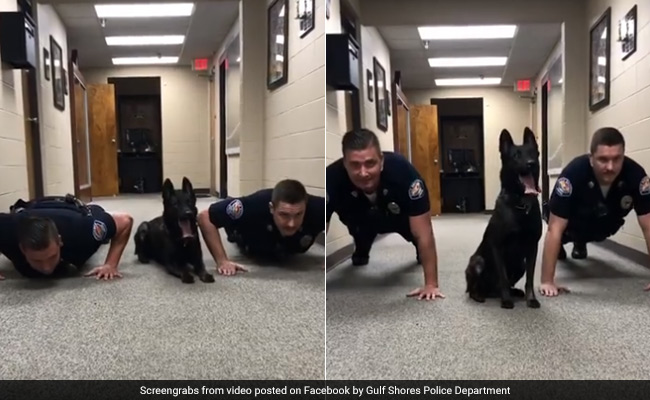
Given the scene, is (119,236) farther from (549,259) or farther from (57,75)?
(549,259)

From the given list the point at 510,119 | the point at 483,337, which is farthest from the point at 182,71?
the point at 483,337

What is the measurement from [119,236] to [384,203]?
2.72 ft

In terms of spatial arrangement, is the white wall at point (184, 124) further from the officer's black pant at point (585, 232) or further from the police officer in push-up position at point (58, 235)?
the officer's black pant at point (585, 232)

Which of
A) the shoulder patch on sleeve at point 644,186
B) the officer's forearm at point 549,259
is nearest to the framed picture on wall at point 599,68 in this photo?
the shoulder patch on sleeve at point 644,186

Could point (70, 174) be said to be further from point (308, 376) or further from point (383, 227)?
point (308, 376)

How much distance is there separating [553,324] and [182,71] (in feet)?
3.85

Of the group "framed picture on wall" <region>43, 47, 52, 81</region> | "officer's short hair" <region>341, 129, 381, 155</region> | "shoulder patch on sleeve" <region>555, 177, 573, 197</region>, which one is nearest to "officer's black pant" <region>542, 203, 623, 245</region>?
"shoulder patch on sleeve" <region>555, 177, 573, 197</region>

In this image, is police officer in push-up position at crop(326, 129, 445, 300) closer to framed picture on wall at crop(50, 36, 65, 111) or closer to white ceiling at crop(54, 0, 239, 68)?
white ceiling at crop(54, 0, 239, 68)

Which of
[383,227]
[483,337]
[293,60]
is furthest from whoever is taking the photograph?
[383,227]

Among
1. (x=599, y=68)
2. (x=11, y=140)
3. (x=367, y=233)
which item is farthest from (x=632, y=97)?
(x=11, y=140)

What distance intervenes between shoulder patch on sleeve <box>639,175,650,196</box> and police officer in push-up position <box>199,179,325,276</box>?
0.92 metres

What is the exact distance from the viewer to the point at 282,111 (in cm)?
130

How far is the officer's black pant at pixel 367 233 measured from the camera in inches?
52.4

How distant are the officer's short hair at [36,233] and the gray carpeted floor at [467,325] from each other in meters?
0.78
